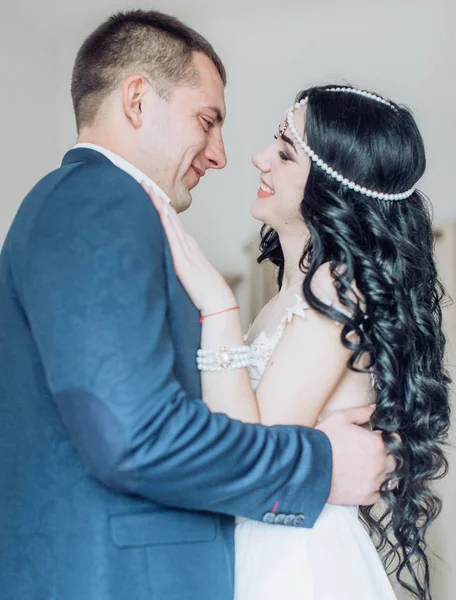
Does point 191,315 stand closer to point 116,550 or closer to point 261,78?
point 116,550

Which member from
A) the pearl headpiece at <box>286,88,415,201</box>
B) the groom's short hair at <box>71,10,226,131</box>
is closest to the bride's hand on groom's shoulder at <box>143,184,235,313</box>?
the groom's short hair at <box>71,10,226,131</box>

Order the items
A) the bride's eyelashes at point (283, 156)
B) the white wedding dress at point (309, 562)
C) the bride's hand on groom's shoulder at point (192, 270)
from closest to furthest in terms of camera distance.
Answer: the bride's hand on groom's shoulder at point (192, 270)
the white wedding dress at point (309, 562)
the bride's eyelashes at point (283, 156)

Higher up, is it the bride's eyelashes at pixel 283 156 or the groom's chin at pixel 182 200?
the bride's eyelashes at pixel 283 156

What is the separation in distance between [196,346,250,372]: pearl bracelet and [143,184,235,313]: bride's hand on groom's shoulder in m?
0.07

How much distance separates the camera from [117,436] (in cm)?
108

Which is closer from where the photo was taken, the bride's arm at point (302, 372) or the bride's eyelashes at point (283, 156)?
the bride's arm at point (302, 372)

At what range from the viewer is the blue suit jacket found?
109 centimetres

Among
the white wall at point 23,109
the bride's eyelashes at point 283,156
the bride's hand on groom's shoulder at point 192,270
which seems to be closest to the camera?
the bride's hand on groom's shoulder at point 192,270

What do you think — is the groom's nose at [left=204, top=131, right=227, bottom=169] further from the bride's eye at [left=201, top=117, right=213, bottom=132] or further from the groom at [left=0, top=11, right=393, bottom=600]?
the groom at [left=0, top=11, right=393, bottom=600]

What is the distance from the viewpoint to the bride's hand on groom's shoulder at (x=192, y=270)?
1.32m

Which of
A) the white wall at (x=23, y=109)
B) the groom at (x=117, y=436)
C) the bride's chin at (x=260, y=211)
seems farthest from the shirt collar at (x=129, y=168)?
the white wall at (x=23, y=109)

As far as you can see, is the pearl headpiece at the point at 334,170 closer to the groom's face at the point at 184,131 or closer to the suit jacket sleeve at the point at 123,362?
the groom's face at the point at 184,131

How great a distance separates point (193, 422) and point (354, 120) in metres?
0.87

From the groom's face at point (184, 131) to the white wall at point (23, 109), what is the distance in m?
1.95
